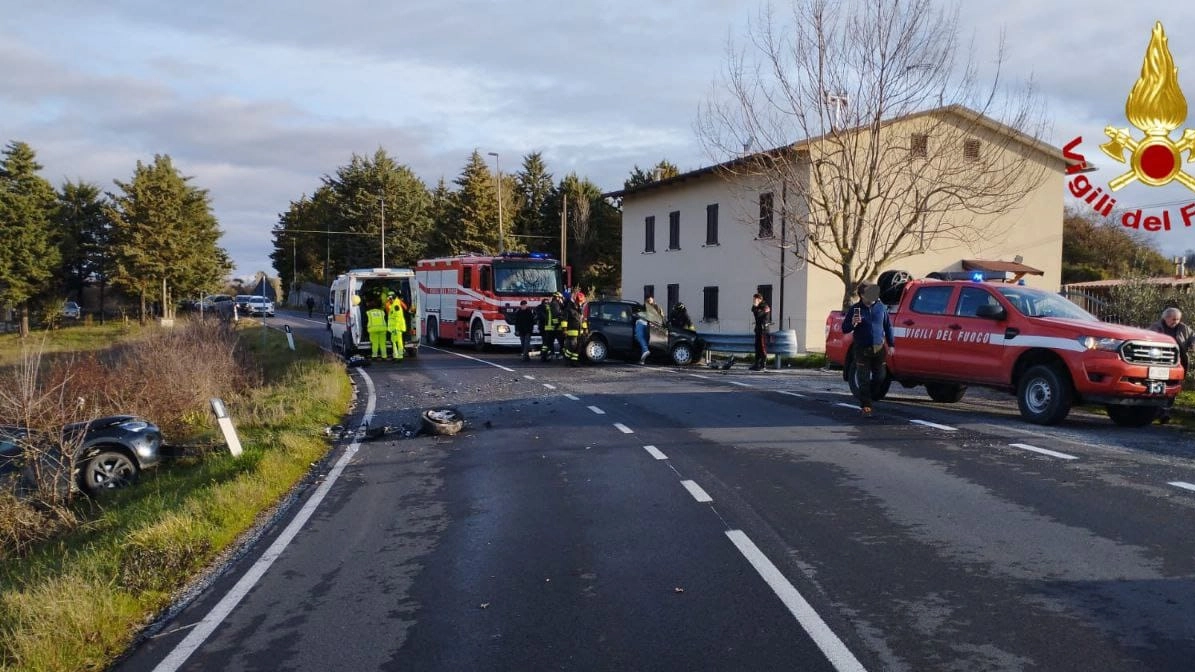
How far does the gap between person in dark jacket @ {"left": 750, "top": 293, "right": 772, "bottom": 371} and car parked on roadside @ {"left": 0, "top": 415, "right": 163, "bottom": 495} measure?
14.8 meters

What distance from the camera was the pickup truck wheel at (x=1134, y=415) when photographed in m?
12.5

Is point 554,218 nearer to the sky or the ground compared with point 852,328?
nearer to the sky

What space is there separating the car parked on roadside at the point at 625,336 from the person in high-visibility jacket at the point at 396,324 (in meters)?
5.06

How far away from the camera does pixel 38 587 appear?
607 cm

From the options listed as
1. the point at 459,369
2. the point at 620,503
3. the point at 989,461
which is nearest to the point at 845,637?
the point at 620,503

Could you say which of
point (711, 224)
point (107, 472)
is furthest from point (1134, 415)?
point (711, 224)

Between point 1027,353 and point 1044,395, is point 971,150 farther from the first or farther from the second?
point 1044,395

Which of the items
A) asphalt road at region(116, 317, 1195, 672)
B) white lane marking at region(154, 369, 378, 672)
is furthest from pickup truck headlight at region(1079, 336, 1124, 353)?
white lane marking at region(154, 369, 378, 672)

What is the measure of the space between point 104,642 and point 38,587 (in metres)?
1.31

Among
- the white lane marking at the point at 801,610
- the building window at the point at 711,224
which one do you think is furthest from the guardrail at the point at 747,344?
the white lane marking at the point at 801,610

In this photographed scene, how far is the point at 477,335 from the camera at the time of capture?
2922 centimetres

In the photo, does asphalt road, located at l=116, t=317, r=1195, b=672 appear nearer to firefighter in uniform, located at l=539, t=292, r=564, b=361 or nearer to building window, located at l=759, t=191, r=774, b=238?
firefighter in uniform, located at l=539, t=292, r=564, b=361

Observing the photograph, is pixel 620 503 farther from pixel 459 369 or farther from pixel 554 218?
pixel 554 218

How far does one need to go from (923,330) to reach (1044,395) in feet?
7.23
